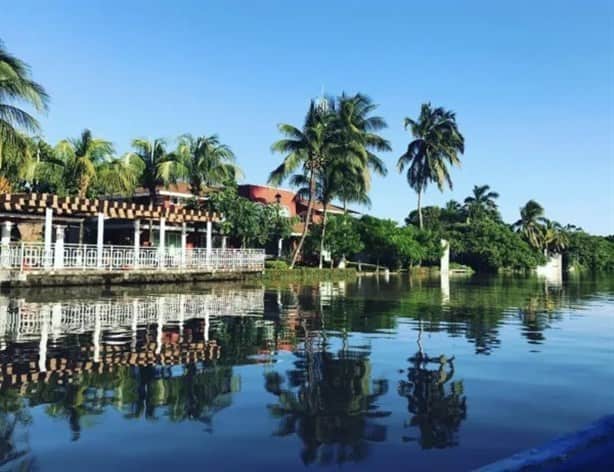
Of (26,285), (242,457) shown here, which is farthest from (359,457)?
(26,285)

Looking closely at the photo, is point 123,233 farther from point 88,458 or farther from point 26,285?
point 88,458

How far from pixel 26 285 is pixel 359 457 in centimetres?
2274

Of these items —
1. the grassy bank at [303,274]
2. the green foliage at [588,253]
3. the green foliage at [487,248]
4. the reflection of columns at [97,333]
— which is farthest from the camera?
the green foliage at [588,253]

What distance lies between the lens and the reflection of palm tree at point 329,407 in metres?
5.12

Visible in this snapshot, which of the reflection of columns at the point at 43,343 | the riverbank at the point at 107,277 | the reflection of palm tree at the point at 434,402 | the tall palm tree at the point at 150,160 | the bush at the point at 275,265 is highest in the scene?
the tall palm tree at the point at 150,160

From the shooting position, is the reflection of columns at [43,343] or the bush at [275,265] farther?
the bush at [275,265]

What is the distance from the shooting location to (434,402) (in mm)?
6703

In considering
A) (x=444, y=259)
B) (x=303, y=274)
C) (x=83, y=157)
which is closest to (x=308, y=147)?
(x=303, y=274)

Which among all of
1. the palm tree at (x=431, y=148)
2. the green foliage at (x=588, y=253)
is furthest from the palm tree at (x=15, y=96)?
the green foliage at (x=588, y=253)

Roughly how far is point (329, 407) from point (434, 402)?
1.30m

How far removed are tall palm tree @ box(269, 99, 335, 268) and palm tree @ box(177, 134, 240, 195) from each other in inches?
137

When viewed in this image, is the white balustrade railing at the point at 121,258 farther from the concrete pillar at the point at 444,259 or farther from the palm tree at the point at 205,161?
the concrete pillar at the point at 444,259

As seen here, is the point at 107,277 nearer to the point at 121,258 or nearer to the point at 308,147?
the point at 121,258

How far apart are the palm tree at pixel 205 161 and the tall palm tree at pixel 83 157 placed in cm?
493
